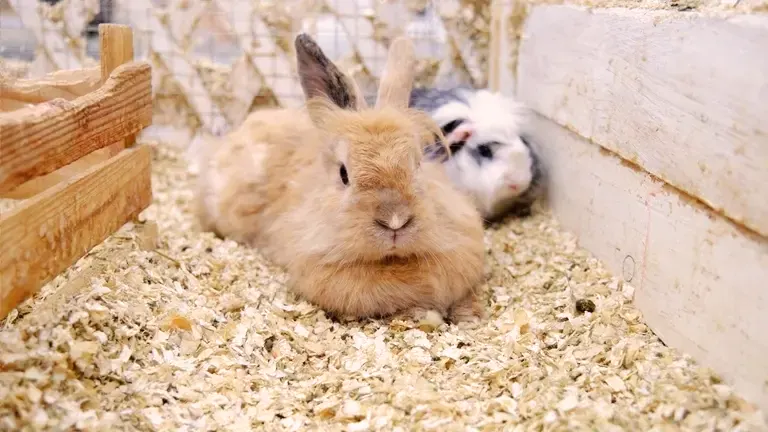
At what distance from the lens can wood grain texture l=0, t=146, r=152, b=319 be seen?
79.0 inches

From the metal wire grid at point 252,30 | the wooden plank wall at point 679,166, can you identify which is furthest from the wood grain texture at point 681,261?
the metal wire grid at point 252,30

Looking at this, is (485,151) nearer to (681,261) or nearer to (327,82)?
(327,82)

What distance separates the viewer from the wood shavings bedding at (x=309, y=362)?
6.25 feet

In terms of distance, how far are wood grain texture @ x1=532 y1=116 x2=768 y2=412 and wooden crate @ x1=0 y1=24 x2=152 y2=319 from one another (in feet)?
6.93

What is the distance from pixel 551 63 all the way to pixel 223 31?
2.37 meters

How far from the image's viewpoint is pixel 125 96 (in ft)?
8.93

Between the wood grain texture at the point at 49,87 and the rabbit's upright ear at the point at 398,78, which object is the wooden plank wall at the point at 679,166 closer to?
the rabbit's upright ear at the point at 398,78

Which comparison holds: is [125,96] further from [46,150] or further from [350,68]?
[350,68]

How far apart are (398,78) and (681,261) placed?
151 centimetres

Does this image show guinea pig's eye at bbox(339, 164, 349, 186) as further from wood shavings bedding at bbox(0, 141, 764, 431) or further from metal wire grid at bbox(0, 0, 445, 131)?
metal wire grid at bbox(0, 0, 445, 131)

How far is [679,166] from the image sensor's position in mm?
2344

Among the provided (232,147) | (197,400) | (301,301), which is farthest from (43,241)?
(232,147)

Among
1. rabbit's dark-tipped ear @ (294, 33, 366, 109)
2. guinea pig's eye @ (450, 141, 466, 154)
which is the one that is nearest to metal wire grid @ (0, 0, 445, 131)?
guinea pig's eye @ (450, 141, 466, 154)

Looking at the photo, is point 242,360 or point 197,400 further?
point 242,360
